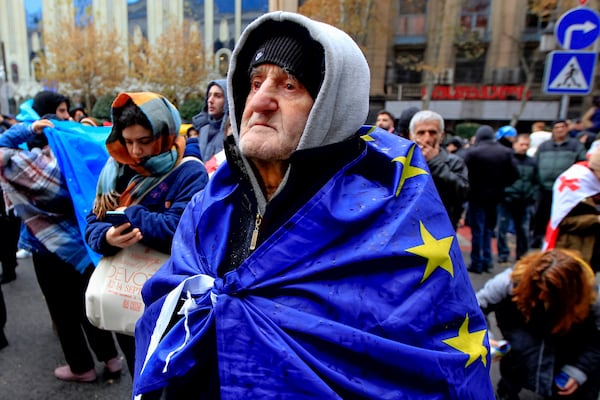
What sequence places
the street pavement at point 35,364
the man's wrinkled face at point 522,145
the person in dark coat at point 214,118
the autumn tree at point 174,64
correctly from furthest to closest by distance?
1. the autumn tree at point 174,64
2. the man's wrinkled face at point 522,145
3. the person in dark coat at point 214,118
4. the street pavement at point 35,364

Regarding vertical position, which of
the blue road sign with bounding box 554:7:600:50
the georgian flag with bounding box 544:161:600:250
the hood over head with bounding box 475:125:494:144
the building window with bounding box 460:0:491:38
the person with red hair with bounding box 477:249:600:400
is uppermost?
the building window with bounding box 460:0:491:38

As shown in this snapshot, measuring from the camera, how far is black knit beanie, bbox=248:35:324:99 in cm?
117

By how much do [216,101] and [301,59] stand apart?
2.64 metres

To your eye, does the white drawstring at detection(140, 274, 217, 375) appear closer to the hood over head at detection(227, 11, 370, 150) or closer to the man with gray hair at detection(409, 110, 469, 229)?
the hood over head at detection(227, 11, 370, 150)

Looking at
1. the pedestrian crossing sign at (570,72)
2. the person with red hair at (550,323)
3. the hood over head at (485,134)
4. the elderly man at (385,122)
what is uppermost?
the pedestrian crossing sign at (570,72)

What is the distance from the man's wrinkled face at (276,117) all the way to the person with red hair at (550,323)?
75.9 inches

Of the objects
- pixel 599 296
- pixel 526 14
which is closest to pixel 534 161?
pixel 599 296

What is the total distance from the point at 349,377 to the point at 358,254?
10.7 inches

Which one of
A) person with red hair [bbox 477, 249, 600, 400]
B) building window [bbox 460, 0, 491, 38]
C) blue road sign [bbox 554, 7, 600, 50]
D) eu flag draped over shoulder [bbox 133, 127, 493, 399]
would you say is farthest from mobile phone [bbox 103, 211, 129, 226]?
building window [bbox 460, 0, 491, 38]

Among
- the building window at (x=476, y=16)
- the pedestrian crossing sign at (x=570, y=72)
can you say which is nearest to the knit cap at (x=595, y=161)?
the pedestrian crossing sign at (x=570, y=72)

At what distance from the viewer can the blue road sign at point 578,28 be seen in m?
4.78

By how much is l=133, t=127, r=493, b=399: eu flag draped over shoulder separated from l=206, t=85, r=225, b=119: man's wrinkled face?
2.72 m

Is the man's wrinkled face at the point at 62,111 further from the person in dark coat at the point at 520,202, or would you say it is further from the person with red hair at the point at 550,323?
the person in dark coat at the point at 520,202

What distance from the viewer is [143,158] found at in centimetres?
214
